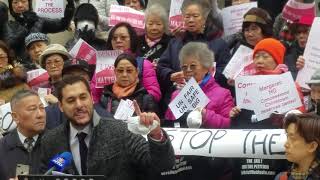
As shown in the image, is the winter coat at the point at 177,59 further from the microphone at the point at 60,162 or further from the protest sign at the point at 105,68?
the microphone at the point at 60,162

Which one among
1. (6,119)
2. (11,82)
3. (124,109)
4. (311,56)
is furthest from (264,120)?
(11,82)

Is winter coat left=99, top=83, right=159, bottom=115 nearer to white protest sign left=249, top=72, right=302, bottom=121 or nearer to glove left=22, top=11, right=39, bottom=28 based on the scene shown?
white protest sign left=249, top=72, right=302, bottom=121

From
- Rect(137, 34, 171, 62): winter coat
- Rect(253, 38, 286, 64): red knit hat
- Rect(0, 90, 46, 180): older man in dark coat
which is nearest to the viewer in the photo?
Rect(0, 90, 46, 180): older man in dark coat

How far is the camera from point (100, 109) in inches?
339

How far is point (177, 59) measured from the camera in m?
9.67

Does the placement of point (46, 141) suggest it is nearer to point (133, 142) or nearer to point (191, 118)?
point (133, 142)

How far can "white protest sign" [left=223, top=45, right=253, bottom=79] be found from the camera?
9.02 metres

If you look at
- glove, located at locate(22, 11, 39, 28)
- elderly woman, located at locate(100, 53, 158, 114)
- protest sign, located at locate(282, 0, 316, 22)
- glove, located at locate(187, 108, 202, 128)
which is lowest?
glove, located at locate(187, 108, 202, 128)

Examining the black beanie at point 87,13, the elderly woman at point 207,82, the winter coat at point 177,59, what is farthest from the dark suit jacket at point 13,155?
the black beanie at point 87,13

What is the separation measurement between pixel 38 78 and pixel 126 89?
1462 millimetres

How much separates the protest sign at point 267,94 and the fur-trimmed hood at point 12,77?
291cm

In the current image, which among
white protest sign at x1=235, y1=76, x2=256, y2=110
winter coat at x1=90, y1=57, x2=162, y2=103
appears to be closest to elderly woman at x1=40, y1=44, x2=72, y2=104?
winter coat at x1=90, y1=57, x2=162, y2=103

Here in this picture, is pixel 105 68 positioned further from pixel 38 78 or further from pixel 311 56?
pixel 311 56

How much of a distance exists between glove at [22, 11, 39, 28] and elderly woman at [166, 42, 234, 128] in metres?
3.29
